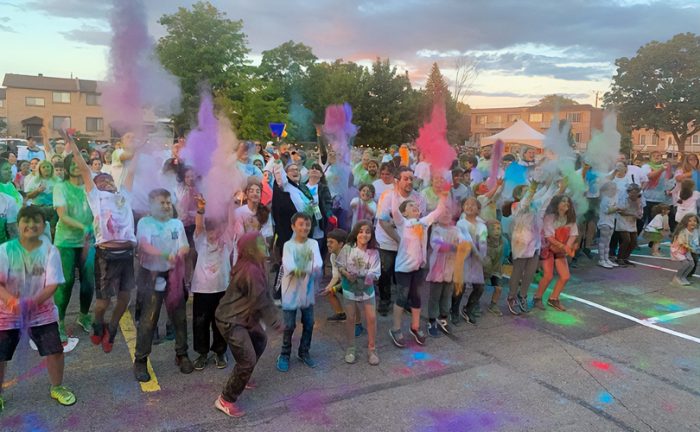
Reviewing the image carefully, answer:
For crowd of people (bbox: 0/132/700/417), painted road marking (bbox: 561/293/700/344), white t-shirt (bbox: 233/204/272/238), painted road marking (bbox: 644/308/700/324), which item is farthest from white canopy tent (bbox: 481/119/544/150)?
white t-shirt (bbox: 233/204/272/238)

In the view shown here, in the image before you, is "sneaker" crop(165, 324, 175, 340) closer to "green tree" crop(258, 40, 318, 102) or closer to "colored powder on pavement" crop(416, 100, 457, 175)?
"colored powder on pavement" crop(416, 100, 457, 175)

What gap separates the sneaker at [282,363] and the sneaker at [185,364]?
0.73 meters

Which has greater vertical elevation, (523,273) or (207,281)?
(207,281)

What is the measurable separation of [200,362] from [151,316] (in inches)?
23.5

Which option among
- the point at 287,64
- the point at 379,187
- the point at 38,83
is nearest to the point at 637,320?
the point at 379,187

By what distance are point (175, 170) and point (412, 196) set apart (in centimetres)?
255

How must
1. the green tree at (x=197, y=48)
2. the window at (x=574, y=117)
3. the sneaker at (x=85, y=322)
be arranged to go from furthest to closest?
1. the window at (x=574, y=117)
2. the green tree at (x=197, y=48)
3. the sneaker at (x=85, y=322)

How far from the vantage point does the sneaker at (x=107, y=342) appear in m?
4.55

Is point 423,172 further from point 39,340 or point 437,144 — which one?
point 39,340

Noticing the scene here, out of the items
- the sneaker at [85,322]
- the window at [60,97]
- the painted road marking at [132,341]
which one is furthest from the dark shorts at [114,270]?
the window at [60,97]

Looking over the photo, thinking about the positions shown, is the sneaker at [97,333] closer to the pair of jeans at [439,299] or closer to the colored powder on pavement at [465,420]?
the colored powder on pavement at [465,420]

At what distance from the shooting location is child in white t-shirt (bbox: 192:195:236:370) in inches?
164

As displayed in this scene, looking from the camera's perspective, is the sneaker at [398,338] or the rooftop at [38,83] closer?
the sneaker at [398,338]

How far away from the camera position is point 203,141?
197 inches
